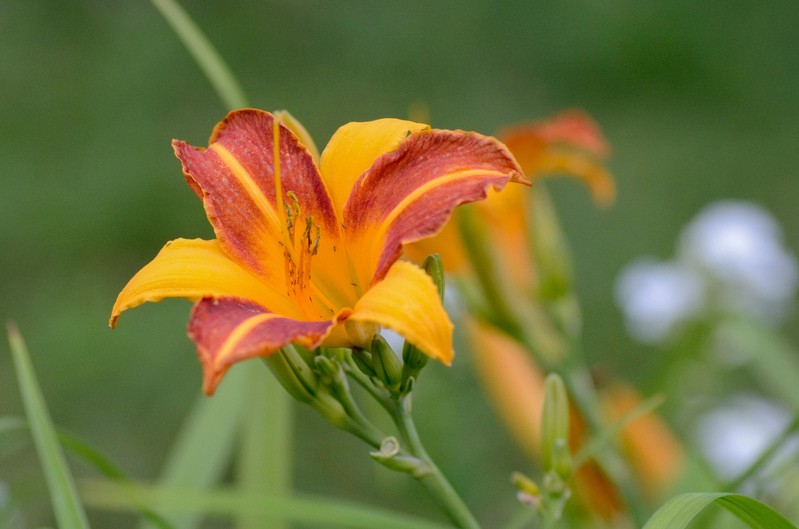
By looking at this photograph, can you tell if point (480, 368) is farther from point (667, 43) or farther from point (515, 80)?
point (667, 43)

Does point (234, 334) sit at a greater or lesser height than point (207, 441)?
greater

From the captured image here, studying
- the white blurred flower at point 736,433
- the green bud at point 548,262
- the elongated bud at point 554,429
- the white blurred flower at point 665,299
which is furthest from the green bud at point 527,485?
the white blurred flower at point 665,299

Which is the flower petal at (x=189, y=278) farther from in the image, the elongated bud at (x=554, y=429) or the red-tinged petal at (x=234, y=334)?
the elongated bud at (x=554, y=429)

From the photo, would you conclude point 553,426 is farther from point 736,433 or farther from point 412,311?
point 736,433

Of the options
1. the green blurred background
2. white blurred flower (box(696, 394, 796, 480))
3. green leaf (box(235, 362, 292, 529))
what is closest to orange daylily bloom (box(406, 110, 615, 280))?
green leaf (box(235, 362, 292, 529))

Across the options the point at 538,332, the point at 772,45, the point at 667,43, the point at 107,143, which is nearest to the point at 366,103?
the point at 107,143

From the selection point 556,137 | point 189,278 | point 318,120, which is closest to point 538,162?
point 556,137

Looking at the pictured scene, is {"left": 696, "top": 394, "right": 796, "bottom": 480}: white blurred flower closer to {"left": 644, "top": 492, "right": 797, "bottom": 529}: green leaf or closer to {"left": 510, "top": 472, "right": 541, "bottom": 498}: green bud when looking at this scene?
{"left": 510, "top": 472, "right": 541, "bottom": 498}: green bud
